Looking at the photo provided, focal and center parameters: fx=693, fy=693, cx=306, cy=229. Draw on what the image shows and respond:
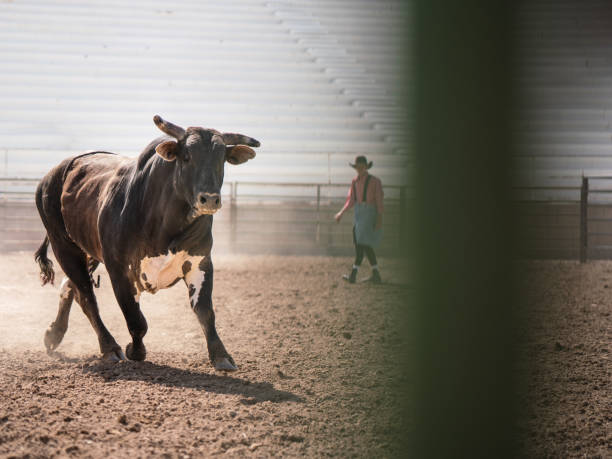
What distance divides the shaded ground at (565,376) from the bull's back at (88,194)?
223cm

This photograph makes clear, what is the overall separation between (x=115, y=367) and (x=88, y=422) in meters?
1.03

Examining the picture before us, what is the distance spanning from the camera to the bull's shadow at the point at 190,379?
2854mm

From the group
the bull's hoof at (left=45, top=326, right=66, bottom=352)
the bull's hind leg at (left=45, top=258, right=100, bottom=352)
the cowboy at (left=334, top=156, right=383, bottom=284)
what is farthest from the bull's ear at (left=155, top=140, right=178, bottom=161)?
the cowboy at (left=334, top=156, right=383, bottom=284)

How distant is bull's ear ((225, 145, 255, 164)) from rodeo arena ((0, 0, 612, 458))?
0.01 meters

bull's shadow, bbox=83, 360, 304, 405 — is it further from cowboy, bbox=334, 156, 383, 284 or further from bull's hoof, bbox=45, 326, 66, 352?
cowboy, bbox=334, 156, 383, 284

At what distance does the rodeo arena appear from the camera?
2225mm

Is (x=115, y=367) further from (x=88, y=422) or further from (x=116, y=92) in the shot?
(x=116, y=92)

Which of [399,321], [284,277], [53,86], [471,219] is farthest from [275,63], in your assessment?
[471,219]

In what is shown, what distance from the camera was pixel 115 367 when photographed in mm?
3393

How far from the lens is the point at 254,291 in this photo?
6.61 m

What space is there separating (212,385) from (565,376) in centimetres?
160

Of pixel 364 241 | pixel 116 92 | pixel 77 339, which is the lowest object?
pixel 77 339

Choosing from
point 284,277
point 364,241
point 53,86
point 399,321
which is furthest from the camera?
point 53,86

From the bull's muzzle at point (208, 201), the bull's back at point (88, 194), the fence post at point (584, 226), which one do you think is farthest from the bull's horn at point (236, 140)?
the fence post at point (584, 226)
